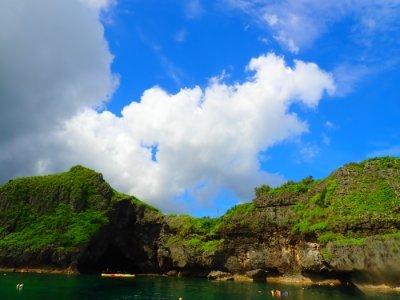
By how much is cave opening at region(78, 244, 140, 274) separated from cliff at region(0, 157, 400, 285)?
0.89ft

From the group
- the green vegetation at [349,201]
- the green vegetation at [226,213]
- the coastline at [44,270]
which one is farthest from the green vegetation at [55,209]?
the green vegetation at [349,201]

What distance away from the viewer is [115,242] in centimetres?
8856

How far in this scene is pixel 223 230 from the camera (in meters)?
73.8

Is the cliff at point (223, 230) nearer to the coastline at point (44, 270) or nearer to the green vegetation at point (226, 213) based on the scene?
the green vegetation at point (226, 213)

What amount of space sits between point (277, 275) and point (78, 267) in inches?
1688

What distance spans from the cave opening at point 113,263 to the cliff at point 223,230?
272mm

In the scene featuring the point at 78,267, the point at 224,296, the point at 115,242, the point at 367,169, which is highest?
the point at 367,169

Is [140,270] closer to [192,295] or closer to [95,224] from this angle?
[95,224]

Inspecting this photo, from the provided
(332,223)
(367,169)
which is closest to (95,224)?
(332,223)

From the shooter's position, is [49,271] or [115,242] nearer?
[49,271]

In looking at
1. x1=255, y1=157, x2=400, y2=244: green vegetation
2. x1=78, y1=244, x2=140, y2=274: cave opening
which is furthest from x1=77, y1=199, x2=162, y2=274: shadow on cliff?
x1=255, y1=157, x2=400, y2=244: green vegetation

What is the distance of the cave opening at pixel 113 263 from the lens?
292 feet

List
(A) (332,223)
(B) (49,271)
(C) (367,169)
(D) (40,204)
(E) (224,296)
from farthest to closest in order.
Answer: (D) (40,204) < (B) (49,271) < (C) (367,169) < (A) (332,223) < (E) (224,296)

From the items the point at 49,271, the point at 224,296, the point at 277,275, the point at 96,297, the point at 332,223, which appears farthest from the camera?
the point at 49,271
